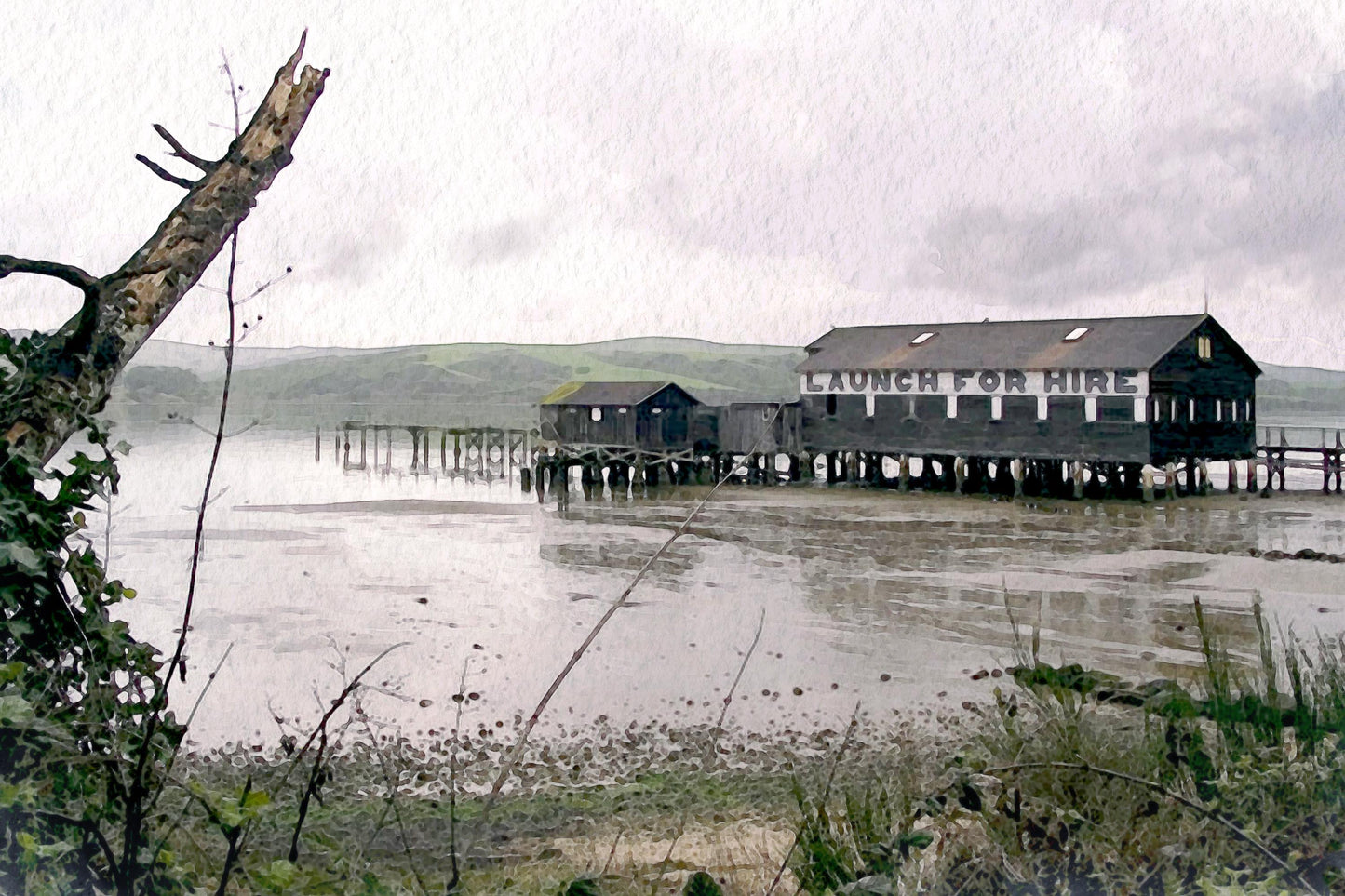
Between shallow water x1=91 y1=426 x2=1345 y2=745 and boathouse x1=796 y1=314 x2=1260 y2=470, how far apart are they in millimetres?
682

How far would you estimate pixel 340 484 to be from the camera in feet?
40.2

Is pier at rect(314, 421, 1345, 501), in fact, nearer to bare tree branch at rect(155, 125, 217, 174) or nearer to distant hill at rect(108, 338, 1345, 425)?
distant hill at rect(108, 338, 1345, 425)

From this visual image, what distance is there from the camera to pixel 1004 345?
987 centimetres

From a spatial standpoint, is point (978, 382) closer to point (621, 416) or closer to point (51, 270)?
point (621, 416)

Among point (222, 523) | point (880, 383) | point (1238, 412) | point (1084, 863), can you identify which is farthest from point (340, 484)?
point (1084, 863)

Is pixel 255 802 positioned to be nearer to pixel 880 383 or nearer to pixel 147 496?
pixel 147 496

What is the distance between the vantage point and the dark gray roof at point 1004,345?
27.6 ft

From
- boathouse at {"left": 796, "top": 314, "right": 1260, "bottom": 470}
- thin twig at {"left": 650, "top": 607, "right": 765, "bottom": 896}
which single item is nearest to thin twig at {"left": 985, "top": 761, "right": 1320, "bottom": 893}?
thin twig at {"left": 650, "top": 607, "right": 765, "bottom": 896}

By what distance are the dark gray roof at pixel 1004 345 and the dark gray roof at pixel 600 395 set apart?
1.80 meters

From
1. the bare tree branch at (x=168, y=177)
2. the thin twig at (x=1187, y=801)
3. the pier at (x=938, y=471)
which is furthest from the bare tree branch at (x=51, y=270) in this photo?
the pier at (x=938, y=471)

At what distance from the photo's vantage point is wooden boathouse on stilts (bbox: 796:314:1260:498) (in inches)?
323

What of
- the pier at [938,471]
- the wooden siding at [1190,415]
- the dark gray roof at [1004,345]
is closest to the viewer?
the wooden siding at [1190,415]

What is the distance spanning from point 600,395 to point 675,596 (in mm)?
6921

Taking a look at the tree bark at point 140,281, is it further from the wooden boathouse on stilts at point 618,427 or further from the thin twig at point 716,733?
the wooden boathouse on stilts at point 618,427
